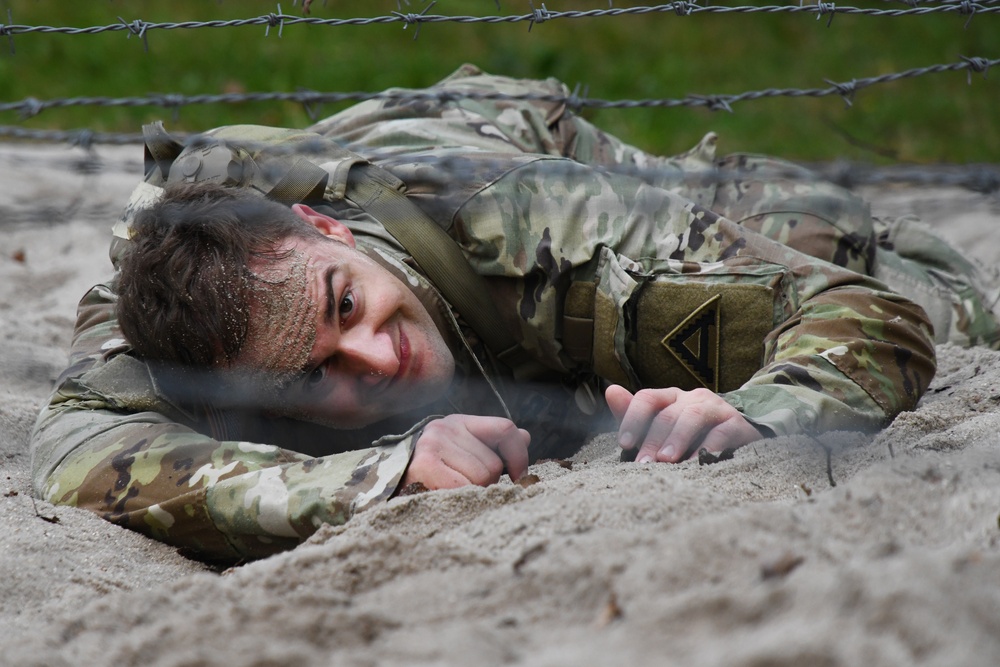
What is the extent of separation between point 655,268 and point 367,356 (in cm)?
62

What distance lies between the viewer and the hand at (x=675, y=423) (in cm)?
157

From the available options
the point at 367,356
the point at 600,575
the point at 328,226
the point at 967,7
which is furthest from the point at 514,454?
the point at 967,7

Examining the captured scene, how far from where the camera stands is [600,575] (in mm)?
1035

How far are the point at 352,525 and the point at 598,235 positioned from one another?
2.86 feet

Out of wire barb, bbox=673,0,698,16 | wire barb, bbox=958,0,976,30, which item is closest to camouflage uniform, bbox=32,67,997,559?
wire barb, bbox=673,0,698,16

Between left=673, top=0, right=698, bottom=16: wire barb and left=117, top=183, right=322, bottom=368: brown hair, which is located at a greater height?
left=673, top=0, right=698, bottom=16: wire barb

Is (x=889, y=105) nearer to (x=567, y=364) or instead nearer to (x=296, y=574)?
(x=567, y=364)

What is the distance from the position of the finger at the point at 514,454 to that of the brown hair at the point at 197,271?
50 centimetres

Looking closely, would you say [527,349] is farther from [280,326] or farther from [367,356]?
[280,326]

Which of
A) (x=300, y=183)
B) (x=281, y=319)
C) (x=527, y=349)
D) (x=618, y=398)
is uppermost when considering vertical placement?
(x=300, y=183)

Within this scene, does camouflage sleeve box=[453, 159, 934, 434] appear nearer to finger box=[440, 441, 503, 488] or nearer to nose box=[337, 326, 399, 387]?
nose box=[337, 326, 399, 387]

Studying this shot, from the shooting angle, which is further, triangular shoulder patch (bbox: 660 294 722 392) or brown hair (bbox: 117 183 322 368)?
triangular shoulder patch (bbox: 660 294 722 392)

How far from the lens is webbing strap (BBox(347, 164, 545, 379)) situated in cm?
201

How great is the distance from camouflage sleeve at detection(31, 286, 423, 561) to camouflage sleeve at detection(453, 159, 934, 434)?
539 mm
